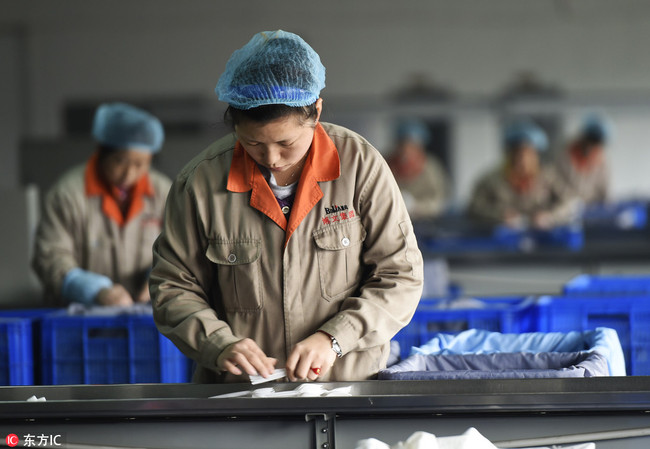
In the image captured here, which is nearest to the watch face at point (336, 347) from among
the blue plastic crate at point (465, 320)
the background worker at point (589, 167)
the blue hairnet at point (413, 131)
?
the blue plastic crate at point (465, 320)

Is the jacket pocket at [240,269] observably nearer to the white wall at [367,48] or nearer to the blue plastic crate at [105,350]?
the blue plastic crate at [105,350]

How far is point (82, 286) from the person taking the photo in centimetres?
322

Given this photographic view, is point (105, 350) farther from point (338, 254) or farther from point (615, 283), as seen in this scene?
point (615, 283)

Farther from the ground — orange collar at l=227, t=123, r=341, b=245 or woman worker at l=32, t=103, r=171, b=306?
woman worker at l=32, t=103, r=171, b=306

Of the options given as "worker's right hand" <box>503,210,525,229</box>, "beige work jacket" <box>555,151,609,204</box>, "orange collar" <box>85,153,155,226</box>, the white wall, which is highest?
the white wall

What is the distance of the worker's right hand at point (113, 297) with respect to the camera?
308cm

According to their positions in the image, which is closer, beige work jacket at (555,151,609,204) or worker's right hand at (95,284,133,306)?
worker's right hand at (95,284,133,306)

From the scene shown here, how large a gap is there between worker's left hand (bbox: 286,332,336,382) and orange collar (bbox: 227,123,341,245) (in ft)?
0.80

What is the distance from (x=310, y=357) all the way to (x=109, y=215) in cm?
210

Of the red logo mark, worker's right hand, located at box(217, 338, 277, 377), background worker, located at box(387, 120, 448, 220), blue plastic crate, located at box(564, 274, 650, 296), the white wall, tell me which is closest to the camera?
the red logo mark

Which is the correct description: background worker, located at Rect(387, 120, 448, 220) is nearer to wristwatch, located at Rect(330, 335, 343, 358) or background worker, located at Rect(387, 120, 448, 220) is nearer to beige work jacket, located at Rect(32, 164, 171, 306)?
beige work jacket, located at Rect(32, 164, 171, 306)

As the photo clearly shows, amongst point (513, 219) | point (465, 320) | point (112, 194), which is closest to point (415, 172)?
point (513, 219)

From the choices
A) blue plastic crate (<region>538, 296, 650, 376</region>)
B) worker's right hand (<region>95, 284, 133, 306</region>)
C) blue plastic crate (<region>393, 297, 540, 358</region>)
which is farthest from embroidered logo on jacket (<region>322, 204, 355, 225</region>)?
worker's right hand (<region>95, 284, 133, 306</region>)

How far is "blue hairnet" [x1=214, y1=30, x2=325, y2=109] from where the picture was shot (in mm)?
1723
